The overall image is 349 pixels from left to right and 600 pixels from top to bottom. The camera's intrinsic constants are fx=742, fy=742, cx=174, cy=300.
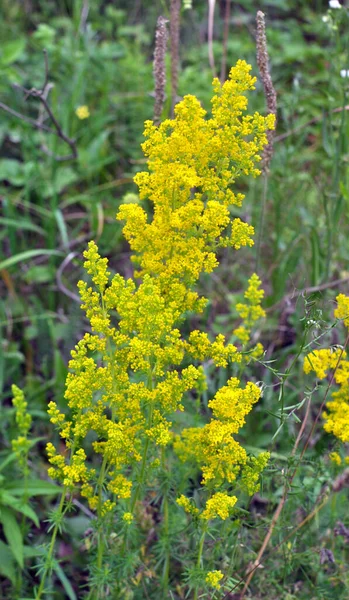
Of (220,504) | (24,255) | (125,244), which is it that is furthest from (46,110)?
(220,504)

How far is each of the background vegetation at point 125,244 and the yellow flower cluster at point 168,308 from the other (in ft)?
0.93

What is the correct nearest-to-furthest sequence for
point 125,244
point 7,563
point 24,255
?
point 7,563
point 24,255
point 125,244

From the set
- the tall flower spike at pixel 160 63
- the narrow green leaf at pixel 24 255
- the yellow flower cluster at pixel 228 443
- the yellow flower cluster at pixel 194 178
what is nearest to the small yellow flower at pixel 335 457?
the yellow flower cluster at pixel 228 443

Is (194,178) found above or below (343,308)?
above

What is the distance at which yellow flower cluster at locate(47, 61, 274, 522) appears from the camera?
1.76 meters

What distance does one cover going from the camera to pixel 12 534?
2.35m

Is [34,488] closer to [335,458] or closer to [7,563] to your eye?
[7,563]

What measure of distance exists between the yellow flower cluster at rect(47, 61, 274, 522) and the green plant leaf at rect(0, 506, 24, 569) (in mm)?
577

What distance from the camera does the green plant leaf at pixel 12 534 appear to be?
7.47 feet

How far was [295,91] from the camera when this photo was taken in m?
3.26

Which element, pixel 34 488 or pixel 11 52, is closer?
pixel 34 488

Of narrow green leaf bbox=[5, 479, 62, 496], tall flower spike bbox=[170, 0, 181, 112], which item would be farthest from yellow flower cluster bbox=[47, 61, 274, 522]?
tall flower spike bbox=[170, 0, 181, 112]

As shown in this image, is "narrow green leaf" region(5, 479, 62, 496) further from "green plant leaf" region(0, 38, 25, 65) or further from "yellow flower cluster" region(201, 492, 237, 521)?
"green plant leaf" region(0, 38, 25, 65)

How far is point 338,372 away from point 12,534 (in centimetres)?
114
